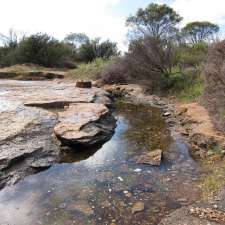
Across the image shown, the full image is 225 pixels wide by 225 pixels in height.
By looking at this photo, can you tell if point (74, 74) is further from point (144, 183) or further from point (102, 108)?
point (144, 183)

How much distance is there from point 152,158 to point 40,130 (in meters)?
2.30

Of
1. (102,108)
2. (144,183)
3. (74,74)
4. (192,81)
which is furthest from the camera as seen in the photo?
(74,74)

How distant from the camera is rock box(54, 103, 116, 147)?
5.57 metres

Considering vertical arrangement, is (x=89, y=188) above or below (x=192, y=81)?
below

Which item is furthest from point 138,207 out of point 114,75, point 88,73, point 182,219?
point 88,73

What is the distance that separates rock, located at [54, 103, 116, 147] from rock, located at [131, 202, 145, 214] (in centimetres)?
205

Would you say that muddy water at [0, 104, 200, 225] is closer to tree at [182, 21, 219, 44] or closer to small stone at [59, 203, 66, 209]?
small stone at [59, 203, 66, 209]

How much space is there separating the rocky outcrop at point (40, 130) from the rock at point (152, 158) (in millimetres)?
1047

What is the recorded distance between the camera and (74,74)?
19.1m

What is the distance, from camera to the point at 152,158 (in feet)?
16.8

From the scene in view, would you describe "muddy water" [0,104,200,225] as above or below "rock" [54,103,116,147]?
below

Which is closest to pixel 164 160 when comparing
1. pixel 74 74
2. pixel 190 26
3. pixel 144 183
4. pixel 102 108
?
pixel 144 183

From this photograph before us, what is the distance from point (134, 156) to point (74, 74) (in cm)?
1438

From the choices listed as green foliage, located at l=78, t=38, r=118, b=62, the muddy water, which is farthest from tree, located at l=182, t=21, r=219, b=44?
the muddy water
